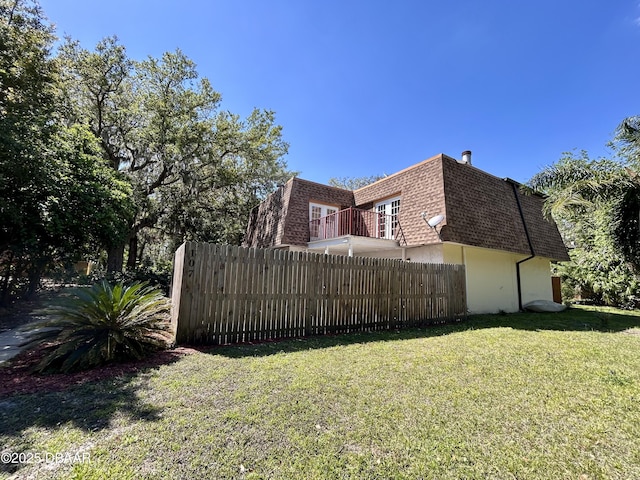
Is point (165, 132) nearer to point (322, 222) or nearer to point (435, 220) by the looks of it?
point (322, 222)

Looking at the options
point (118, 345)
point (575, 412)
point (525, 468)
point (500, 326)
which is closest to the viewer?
point (525, 468)

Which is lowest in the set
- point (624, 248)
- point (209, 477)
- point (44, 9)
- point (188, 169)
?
point (209, 477)

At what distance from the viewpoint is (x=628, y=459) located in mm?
2240

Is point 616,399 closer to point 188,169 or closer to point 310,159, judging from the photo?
point 188,169

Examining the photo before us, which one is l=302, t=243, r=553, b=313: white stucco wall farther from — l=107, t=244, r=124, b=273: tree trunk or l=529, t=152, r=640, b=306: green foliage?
l=107, t=244, r=124, b=273: tree trunk

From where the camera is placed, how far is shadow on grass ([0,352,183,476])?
8.05ft

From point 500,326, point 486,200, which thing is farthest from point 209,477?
point 486,200

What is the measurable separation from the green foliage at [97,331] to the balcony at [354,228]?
7.66 meters

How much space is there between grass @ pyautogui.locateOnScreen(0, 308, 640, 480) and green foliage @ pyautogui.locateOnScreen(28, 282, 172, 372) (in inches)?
30.1

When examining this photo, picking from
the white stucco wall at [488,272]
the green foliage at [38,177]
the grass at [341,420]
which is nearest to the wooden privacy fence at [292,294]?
the grass at [341,420]

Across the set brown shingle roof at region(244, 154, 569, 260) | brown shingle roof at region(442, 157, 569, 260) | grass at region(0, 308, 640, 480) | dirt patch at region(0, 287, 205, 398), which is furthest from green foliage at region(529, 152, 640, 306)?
dirt patch at region(0, 287, 205, 398)

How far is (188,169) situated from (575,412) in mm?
17251

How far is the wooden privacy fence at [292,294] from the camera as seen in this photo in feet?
17.6

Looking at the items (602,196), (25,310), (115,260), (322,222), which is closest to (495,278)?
(602,196)
